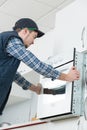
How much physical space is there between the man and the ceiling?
1.26 meters

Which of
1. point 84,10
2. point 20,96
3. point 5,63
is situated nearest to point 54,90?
point 5,63

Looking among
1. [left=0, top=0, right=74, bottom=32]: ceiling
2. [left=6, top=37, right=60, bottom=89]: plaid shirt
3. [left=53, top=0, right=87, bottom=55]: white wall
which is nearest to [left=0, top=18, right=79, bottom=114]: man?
[left=6, top=37, right=60, bottom=89]: plaid shirt

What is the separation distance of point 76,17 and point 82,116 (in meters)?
0.92

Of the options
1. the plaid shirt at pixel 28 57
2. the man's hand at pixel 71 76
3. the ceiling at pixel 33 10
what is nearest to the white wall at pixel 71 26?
the man's hand at pixel 71 76

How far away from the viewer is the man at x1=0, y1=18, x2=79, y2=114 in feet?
7.60

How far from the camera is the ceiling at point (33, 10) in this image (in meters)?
3.78

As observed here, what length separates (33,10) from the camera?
13.0 feet

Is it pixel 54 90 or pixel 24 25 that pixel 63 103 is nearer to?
pixel 54 90

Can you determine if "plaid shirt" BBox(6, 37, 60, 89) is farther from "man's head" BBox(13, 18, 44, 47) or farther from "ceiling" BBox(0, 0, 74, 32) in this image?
"ceiling" BBox(0, 0, 74, 32)

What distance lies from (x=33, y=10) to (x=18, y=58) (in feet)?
5.72

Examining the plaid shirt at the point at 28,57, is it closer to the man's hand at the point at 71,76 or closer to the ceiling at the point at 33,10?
the man's hand at the point at 71,76

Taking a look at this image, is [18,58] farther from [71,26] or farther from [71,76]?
[71,26]

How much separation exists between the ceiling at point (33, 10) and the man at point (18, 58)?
4.14ft

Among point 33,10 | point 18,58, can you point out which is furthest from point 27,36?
point 33,10
